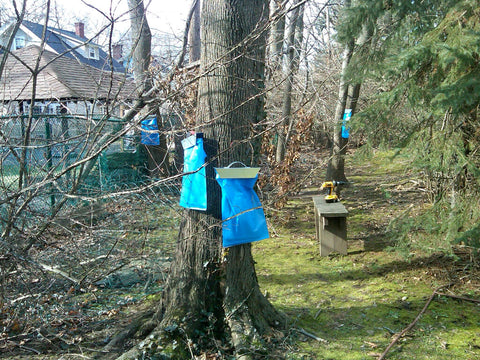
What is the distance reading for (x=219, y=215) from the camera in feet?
13.0

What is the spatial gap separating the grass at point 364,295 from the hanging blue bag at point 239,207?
1080 millimetres

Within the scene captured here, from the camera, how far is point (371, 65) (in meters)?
5.77

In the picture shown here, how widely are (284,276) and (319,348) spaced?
6.36ft

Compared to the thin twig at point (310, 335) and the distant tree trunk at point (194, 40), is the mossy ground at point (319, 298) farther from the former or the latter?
the distant tree trunk at point (194, 40)

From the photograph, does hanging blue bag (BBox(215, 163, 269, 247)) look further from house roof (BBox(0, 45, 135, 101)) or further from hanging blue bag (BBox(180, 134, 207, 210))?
house roof (BBox(0, 45, 135, 101))

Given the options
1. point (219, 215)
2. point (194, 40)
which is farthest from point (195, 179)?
point (194, 40)

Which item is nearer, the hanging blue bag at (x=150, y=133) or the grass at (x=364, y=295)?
the hanging blue bag at (x=150, y=133)

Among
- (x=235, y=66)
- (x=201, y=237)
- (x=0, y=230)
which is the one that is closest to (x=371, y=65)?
(x=235, y=66)

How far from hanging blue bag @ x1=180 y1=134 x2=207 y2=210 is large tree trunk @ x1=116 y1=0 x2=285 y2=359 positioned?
68mm

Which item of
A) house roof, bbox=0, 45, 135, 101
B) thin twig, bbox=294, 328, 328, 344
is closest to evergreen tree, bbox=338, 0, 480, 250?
thin twig, bbox=294, 328, 328, 344

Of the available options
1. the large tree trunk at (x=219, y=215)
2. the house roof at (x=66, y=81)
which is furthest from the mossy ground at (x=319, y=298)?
the house roof at (x=66, y=81)

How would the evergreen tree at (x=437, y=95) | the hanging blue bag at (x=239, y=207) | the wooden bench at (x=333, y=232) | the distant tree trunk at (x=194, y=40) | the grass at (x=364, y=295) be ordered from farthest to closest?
1. the distant tree trunk at (x=194, y=40)
2. the wooden bench at (x=333, y=232)
3. the evergreen tree at (x=437, y=95)
4. the grass at (x=364, y=295)
5. the hanging blue bag at (x=239, y=207)

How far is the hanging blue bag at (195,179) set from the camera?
3.88 m

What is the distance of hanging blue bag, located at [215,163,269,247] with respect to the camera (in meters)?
3.80
